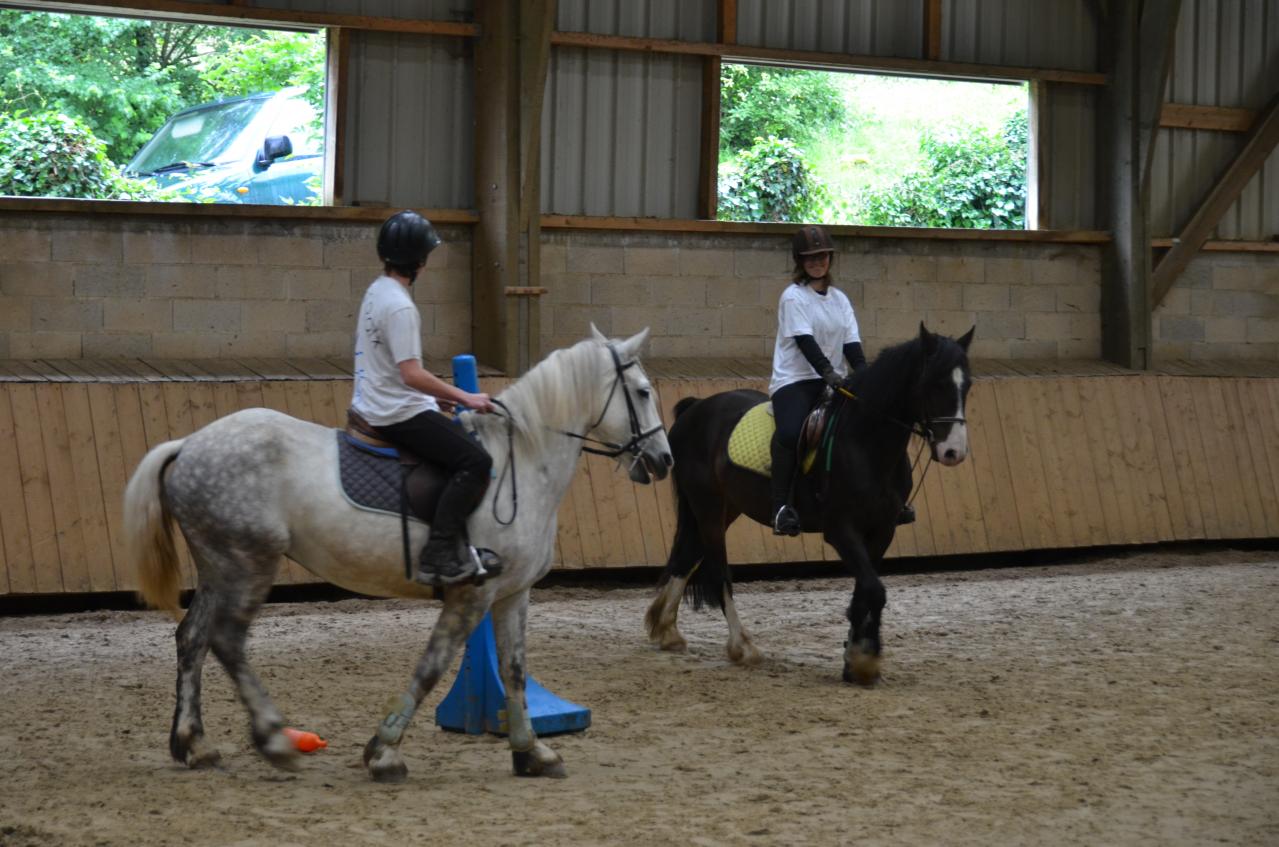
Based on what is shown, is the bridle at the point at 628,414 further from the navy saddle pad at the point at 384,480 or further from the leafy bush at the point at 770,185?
the leafy bush at the point at 770,185

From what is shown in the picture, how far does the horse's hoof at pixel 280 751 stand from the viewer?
500 cm

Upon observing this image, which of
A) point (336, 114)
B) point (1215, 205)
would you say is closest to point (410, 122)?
point (336, 114)

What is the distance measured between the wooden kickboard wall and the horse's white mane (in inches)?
183

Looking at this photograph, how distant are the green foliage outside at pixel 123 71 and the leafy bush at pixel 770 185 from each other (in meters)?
3.48

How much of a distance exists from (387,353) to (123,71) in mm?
6408

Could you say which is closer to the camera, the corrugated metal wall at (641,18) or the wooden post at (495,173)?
the wooden post at (495,173)

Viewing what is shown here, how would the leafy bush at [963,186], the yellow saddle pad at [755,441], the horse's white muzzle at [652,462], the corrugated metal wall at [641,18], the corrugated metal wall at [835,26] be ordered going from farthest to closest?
the leafy bush at [963,186], the corrugated metal wall at [835,26], the corrugated metal wall at [641,18], the yellow saddle pad at [755,441], the horse's white muzzle at [652,462]

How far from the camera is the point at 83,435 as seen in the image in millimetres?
9281

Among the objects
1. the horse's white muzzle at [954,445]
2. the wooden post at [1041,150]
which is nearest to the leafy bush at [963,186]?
the wooden post at [1041,150]

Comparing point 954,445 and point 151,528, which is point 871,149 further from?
point 151,528

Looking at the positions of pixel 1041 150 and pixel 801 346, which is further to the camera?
pixel 1041 150

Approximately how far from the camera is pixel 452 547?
509 cm

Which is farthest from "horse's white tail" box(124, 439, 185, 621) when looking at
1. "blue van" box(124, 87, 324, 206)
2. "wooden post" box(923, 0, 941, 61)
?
"wooden post" box(923, 0, 941, 61)

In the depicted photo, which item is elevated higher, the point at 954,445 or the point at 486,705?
the point at 954,445
